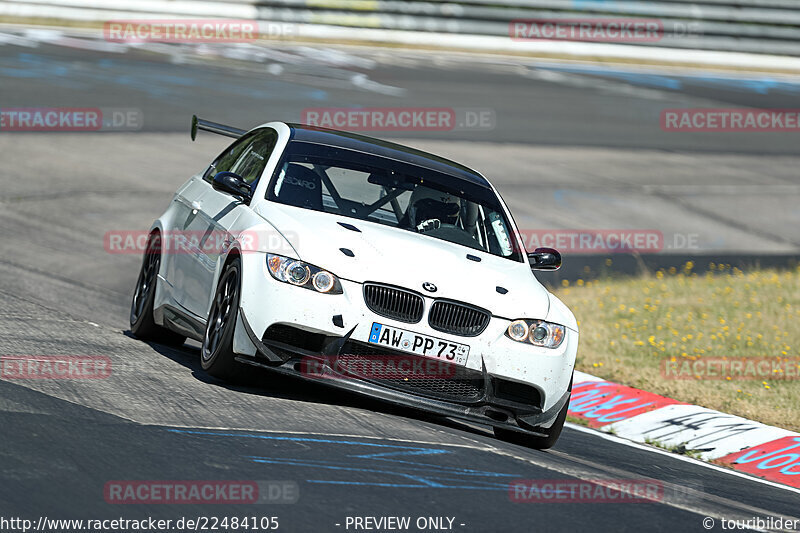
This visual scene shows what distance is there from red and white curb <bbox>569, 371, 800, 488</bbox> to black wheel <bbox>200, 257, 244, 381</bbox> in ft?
10.0

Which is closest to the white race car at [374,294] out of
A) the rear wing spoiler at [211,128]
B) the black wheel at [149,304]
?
the black wheel at [149,304]

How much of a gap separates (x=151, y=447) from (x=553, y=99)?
20.9 metres

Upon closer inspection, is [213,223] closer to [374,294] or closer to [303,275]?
[303,275]

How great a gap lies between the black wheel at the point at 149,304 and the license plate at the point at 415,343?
98.8 inches

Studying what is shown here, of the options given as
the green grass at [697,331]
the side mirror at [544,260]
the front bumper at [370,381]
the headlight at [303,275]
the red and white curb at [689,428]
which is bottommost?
the green grass at [697,331]

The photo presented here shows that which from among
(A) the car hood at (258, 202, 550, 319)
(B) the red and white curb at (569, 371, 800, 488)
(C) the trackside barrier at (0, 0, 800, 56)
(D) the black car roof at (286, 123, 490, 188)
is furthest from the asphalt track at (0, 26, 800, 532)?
(C) the trackside barrier at (0, 0, 800, 56)

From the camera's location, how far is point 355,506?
5.17 meters

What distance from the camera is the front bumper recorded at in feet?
22.4

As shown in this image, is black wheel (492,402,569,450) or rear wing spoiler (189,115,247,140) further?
rear wing spoiler (189,115,247,140)

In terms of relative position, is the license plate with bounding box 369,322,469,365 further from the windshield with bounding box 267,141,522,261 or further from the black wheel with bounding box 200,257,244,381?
Result: the windshield with bounding box 267,141,522,261

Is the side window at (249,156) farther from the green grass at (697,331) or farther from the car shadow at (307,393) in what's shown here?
the green grass at (697,331)

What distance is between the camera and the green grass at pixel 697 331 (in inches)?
387

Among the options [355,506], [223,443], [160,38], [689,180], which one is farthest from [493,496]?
[160,38]

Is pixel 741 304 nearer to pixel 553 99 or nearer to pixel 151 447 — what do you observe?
pixel 151 447
